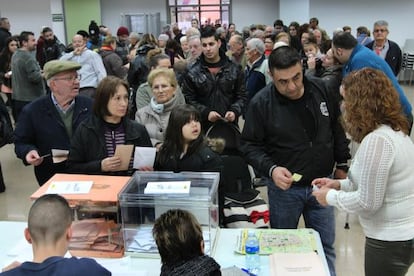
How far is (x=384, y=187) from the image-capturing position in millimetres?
1838

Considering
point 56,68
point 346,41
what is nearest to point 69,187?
point 56,68

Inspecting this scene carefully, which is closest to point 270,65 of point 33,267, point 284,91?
point 284,91

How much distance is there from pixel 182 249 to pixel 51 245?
1.48ft

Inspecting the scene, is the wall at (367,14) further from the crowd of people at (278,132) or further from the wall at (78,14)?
the crowd of people at (278,132)

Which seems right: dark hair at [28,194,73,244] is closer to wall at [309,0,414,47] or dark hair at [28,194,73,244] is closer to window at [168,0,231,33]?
wall at [309,0,414,47]

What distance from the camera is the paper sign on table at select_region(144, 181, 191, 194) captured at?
2111 millimetres

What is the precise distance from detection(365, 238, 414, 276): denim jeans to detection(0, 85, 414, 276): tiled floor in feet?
4.22

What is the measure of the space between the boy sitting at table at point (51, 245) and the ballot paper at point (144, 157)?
0.89 m

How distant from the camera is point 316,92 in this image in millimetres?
2467

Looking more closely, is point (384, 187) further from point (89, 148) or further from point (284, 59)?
point (89, 148)

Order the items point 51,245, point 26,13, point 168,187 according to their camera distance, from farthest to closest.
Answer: point 26,13, point 168,187, point 51,245

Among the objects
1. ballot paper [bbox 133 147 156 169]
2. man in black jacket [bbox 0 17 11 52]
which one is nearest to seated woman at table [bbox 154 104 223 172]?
ballot paper [bbox 133 147 156 169]

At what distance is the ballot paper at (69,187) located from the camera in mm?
2178

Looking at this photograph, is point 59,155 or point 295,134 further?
point 59,155
